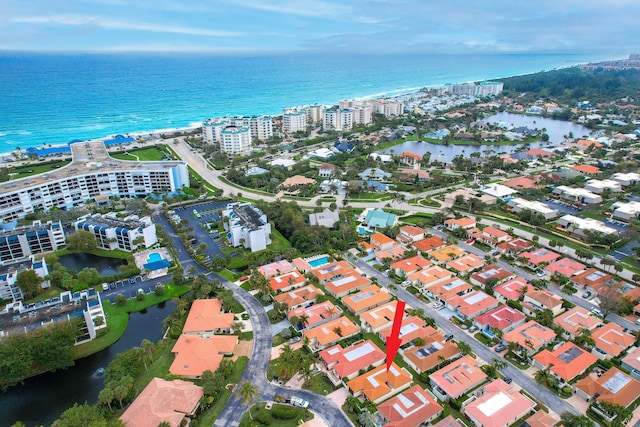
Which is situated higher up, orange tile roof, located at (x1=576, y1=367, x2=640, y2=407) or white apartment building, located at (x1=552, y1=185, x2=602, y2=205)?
white apartment building, located at (x1=552, y1=185, x2=602, y2=205)

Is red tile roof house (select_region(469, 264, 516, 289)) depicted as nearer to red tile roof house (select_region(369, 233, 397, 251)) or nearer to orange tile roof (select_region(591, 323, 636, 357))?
orange tile roof (select_region(591, 323, 636, 357))

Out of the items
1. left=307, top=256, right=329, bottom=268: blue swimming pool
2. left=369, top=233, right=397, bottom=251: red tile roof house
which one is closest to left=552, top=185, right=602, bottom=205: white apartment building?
left=369, top=233, right=397, bottom=251: red tile roof house

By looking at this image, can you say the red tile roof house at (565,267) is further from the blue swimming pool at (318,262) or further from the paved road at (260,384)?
the paved road at (260,384)

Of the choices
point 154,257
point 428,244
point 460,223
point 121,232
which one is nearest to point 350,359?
point 428,244

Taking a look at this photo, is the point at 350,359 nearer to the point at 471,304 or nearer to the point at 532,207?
the point at 471,304

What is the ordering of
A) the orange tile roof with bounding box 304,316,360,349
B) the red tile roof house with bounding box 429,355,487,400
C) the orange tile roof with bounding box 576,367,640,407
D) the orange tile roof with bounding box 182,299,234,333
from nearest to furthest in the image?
the orange tile roof with bounding box 576,367,640,407
the red tile roof house with bounding box 429,355,487,400
the orange tile roof with bounding box 304,316,360,349
the orange tile roof with bounding box 182,299,234,333

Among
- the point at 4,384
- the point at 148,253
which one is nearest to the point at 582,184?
the point at 148,253
